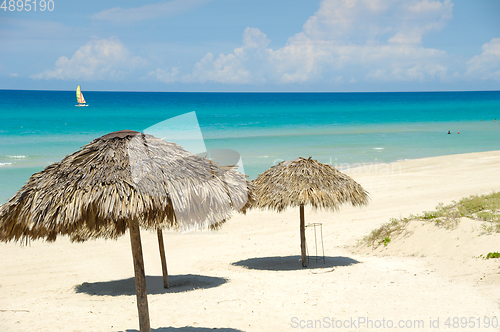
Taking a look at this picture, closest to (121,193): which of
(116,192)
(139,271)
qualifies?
(116,192)

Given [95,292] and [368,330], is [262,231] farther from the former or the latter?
[368,330]

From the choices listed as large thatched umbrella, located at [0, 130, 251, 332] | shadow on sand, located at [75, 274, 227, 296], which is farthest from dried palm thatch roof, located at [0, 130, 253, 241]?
shadow on sand, located at [75, 274, 227, 296]

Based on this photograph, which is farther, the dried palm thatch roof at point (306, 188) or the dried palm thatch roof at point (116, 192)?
the dried palm thatch roof at point (306, 188)

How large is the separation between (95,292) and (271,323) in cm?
387

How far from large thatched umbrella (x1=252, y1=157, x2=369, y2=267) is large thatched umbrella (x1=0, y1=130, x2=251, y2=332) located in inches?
144

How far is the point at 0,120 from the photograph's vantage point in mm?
51000

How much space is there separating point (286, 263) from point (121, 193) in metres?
6.28

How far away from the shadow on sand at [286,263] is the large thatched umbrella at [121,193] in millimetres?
4722

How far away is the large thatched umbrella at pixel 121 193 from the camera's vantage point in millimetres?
4090

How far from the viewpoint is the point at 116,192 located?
4121 millimetres

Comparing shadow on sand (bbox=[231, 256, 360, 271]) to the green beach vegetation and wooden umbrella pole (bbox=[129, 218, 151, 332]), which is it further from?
Result: wooden umbrella pole (bbox=[129, 218, 151, 332])

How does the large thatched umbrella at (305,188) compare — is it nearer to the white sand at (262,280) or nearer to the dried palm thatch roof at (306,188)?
the dried palm thatch roof at (306,188)

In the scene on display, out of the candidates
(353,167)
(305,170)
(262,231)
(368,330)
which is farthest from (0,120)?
(368,330)

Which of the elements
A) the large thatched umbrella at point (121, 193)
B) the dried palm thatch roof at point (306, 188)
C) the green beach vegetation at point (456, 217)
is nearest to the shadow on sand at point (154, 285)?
the dried palm thatch roof at point (306, 188)
